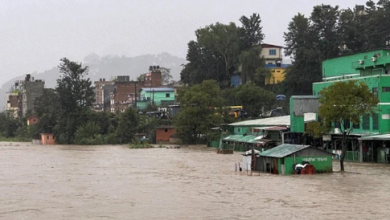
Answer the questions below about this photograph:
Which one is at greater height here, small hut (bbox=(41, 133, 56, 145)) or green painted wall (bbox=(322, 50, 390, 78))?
green painted wall (bbox=(322, 50, 390, 78))

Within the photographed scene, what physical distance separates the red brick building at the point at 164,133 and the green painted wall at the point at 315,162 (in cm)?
3650

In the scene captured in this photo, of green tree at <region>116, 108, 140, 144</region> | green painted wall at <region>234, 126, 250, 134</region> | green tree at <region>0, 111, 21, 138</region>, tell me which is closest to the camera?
green painted wall at <region>234, 126, 250, 134</region>

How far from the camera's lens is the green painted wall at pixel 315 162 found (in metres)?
30.9

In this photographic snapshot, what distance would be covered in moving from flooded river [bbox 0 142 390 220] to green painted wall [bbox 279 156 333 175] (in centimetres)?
67

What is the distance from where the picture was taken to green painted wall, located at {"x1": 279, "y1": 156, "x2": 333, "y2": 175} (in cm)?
3091

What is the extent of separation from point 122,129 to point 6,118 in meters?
34.5

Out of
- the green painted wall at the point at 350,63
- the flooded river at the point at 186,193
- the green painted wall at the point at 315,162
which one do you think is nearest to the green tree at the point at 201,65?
the green painted wall at the point at 350,63

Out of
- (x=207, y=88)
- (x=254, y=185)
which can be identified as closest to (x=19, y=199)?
(x=254, y=185)

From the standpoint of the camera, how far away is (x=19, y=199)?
22656mm

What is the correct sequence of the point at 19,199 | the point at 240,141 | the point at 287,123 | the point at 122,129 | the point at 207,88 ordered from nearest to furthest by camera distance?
the point at 19,199 < the point at 287,123 < the point at 240,141 < the point at 207,88 < the point at 122,129

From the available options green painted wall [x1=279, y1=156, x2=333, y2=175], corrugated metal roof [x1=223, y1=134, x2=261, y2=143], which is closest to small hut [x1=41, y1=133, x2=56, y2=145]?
corrugated metal roof [x1=223, y1=134, x2=261, y2=143]

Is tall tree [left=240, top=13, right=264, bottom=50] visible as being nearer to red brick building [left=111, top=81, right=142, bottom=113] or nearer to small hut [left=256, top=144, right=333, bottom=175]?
red brick building [left=111, top=81, right=142, bottom=113]

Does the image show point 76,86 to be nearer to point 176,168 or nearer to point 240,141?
point 240,141

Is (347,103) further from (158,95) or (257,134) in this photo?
(158,95)
